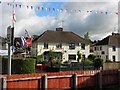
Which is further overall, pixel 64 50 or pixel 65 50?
pixel 65 50

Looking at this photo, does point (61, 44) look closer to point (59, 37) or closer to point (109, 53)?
point (59, 37)

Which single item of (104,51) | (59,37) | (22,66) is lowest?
(22,66)

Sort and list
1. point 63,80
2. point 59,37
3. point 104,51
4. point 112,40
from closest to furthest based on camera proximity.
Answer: point 63,80 < point 59,37 < point 104,51 < point 112,40

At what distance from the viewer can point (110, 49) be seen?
6969 cm

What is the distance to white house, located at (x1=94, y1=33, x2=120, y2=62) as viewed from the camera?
69375 mm

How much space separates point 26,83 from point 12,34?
8.98 feet

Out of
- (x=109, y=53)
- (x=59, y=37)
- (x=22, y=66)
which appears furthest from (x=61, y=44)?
(x=22, y=66)

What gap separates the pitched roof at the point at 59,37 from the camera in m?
61.5

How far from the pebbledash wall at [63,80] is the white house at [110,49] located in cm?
5104

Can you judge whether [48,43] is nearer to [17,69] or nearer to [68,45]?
[68,45]

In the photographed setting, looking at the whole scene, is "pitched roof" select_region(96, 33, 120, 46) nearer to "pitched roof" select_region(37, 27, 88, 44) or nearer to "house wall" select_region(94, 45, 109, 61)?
"house wall" select_region(94, 45, 109, 61)

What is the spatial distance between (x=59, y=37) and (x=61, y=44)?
1.88 meters

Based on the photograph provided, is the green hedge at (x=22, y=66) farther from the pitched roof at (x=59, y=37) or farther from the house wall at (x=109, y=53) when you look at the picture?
the house wall at (x=109, y=53)

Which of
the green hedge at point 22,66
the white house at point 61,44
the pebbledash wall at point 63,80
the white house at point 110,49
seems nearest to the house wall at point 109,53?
the white house at point 110,49
